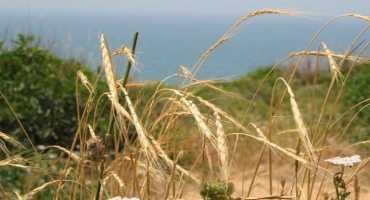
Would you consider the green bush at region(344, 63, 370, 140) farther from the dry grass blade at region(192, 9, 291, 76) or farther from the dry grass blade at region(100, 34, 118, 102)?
the dry grass blade at region(100, 34, 118, 102)

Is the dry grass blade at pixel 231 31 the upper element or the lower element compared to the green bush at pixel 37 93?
upper

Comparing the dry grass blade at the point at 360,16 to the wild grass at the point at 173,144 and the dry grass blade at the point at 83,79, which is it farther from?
the dry grass blade at the point at 83,79

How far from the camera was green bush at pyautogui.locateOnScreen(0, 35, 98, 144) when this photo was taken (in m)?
4.67

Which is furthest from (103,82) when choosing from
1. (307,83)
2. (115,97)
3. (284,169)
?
(307,83)

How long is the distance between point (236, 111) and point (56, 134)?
92.8 inches

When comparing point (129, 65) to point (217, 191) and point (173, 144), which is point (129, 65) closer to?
point (217, 191)

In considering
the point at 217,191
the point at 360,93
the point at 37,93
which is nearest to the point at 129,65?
the point at 217,191

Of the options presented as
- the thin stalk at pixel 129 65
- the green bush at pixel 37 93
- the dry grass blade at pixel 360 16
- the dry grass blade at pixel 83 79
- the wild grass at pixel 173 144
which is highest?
the dry grass blade at pixel 360 16

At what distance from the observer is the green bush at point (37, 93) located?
15.3 ft

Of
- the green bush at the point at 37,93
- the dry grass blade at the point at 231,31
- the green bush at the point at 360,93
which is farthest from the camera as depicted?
the green bush at the point at 360,93

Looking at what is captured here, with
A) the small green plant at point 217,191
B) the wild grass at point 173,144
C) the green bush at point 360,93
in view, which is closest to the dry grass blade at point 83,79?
the wild grass at point 173,144

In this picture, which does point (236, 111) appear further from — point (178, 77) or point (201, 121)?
point (201, 121)

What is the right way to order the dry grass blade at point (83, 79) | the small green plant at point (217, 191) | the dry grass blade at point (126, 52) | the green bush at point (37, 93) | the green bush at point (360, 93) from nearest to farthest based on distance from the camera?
the small green plant at point (217, 191), the dry grass blade at point (126, 52), the dry grass blade at point (83, 79), the green bush at point (37, 93), the green bush at point (360, 93)

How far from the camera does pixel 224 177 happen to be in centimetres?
143
